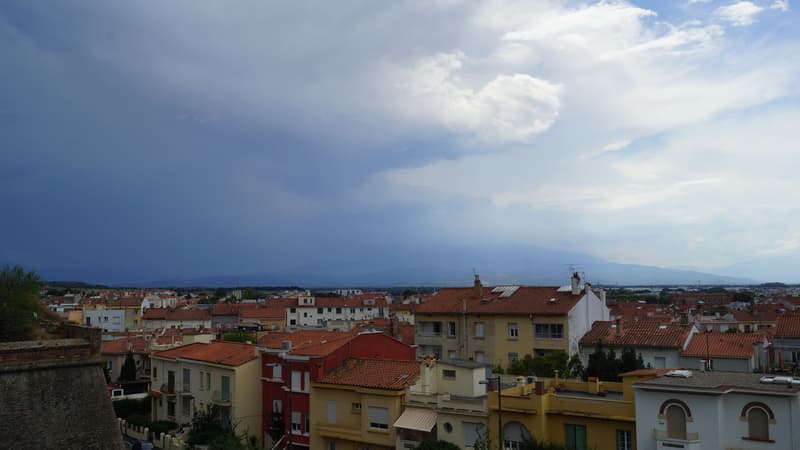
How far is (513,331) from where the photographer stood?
169ft

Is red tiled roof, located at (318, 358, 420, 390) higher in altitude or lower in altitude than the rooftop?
lower

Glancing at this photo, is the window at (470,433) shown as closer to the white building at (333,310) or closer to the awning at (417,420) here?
the awning at (417,420)

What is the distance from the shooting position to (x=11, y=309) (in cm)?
2423

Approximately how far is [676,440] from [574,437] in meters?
4.51

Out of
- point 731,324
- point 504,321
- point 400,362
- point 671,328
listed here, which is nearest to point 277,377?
point 400,362

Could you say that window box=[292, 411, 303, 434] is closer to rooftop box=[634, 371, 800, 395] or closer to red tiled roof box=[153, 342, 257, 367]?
red tiled roof box=[153, 342, 257, 367]

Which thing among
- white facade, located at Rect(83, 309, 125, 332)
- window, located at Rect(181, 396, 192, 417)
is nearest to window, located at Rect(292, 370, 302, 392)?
window, located at Rect(181, 396, 192, 417)

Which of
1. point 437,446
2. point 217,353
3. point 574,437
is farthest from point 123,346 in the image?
point 574,437

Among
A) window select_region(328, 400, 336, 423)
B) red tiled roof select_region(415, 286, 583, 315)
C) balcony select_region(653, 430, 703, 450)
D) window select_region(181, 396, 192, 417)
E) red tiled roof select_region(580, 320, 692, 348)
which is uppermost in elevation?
red tiled roof select_region(415, 286, 583, 315)

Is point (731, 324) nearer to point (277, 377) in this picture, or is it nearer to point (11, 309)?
point (277, 377)

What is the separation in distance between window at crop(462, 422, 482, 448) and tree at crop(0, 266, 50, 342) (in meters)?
18.3

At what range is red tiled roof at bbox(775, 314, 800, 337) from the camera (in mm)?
52031

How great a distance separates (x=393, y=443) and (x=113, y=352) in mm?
43895

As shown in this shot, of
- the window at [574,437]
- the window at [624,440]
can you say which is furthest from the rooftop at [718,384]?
the window at [574,437]
